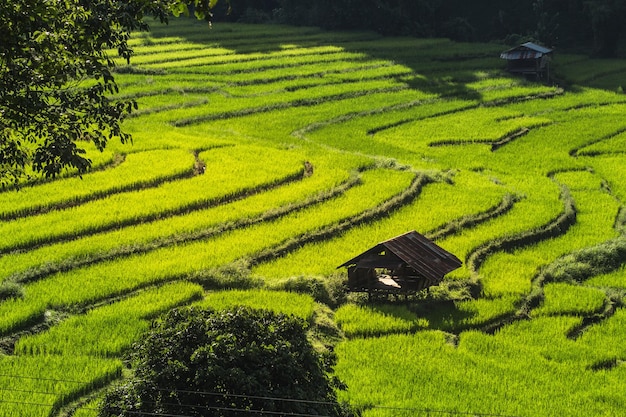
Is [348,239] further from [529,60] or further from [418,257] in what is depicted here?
[529,60]

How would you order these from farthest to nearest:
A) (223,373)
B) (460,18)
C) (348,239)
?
(460,18)
(348,239)
(223,373)

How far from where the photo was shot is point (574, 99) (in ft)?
137

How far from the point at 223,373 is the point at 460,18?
5242cm

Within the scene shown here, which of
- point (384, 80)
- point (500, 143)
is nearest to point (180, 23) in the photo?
point (384, 80)

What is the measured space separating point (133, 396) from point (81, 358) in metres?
4.37

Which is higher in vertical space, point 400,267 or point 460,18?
point 460,18

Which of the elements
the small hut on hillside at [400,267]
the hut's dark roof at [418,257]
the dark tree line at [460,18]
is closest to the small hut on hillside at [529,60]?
the dark tree line at [460,18]

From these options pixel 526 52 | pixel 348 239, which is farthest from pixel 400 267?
pixel 526 52

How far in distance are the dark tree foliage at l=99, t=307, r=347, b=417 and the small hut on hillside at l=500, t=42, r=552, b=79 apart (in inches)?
1483

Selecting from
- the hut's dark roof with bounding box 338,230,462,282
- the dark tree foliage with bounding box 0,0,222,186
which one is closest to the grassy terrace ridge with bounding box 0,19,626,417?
the hut's dark roof with bounding box 338,230,462,282

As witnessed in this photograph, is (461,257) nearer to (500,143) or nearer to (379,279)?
(379,279)

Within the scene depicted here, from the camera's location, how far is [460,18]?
2352 inches

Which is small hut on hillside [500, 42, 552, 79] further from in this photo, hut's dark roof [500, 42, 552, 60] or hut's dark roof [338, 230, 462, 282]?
hut's dark roof [338, 230, 462, 282]

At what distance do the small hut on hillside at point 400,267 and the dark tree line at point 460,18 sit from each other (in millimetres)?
39634
